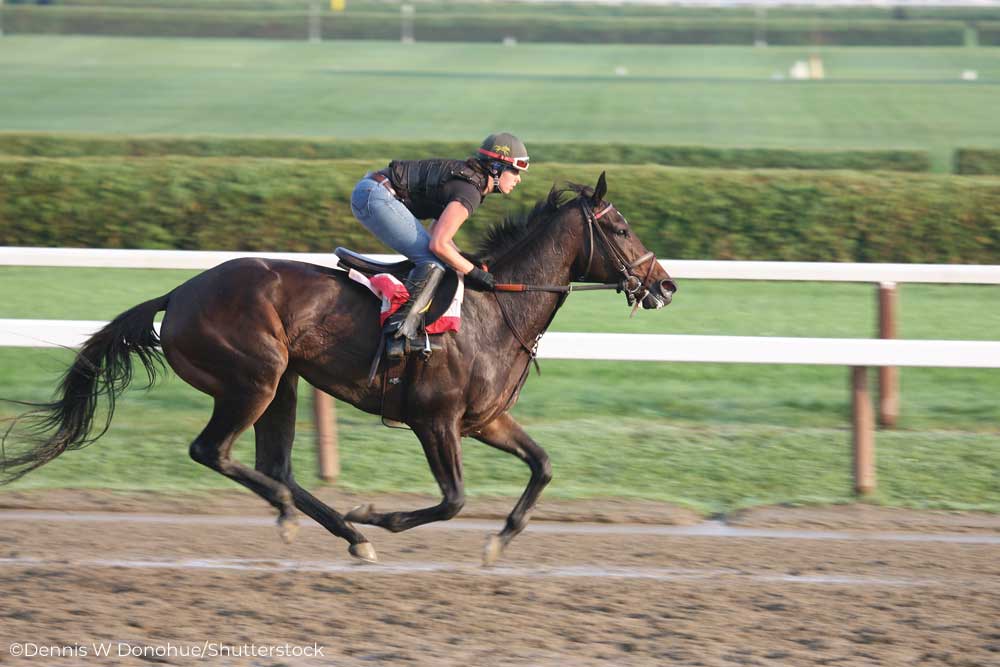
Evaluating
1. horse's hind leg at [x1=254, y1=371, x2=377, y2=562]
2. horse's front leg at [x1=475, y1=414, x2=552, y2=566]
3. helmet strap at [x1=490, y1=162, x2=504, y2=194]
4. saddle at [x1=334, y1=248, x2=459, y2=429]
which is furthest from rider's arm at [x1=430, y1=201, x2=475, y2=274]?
horse's hind leg at [x1=254, y1=371, x2=377, y2=562]

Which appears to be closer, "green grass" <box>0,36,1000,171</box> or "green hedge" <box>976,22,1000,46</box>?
"green grass" <box>0,36,1000,171</box>

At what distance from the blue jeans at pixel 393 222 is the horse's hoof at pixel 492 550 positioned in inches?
45.3

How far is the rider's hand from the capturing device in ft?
17.6

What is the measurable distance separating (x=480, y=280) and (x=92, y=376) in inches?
68.5

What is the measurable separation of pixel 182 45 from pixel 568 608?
47.0 metres

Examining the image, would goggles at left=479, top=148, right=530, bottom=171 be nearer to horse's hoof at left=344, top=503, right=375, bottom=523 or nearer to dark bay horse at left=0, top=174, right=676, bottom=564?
dark bay horse at left=0, top=174, right=676, bottom=564

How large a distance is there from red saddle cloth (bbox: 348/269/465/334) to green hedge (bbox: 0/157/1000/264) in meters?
6.80

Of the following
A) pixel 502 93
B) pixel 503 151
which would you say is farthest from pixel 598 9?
pixel 503 151

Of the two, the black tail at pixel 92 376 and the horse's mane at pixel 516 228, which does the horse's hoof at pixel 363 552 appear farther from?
the horse's mane at pixel 516 228

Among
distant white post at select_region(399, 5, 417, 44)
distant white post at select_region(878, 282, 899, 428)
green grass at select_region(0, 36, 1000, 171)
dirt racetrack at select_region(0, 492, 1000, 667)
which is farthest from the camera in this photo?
distant white post at select_region(399, 5, 417, 44)

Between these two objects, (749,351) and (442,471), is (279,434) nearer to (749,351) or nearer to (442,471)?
(442,471)

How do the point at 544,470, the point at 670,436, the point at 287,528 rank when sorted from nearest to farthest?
the point at 287,528 → the point at 544,470 → the point at 670,436

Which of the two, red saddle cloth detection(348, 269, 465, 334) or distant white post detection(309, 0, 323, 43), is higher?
distant white post detection(309, 0, 323, 43)

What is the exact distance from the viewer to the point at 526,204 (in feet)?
40.7
